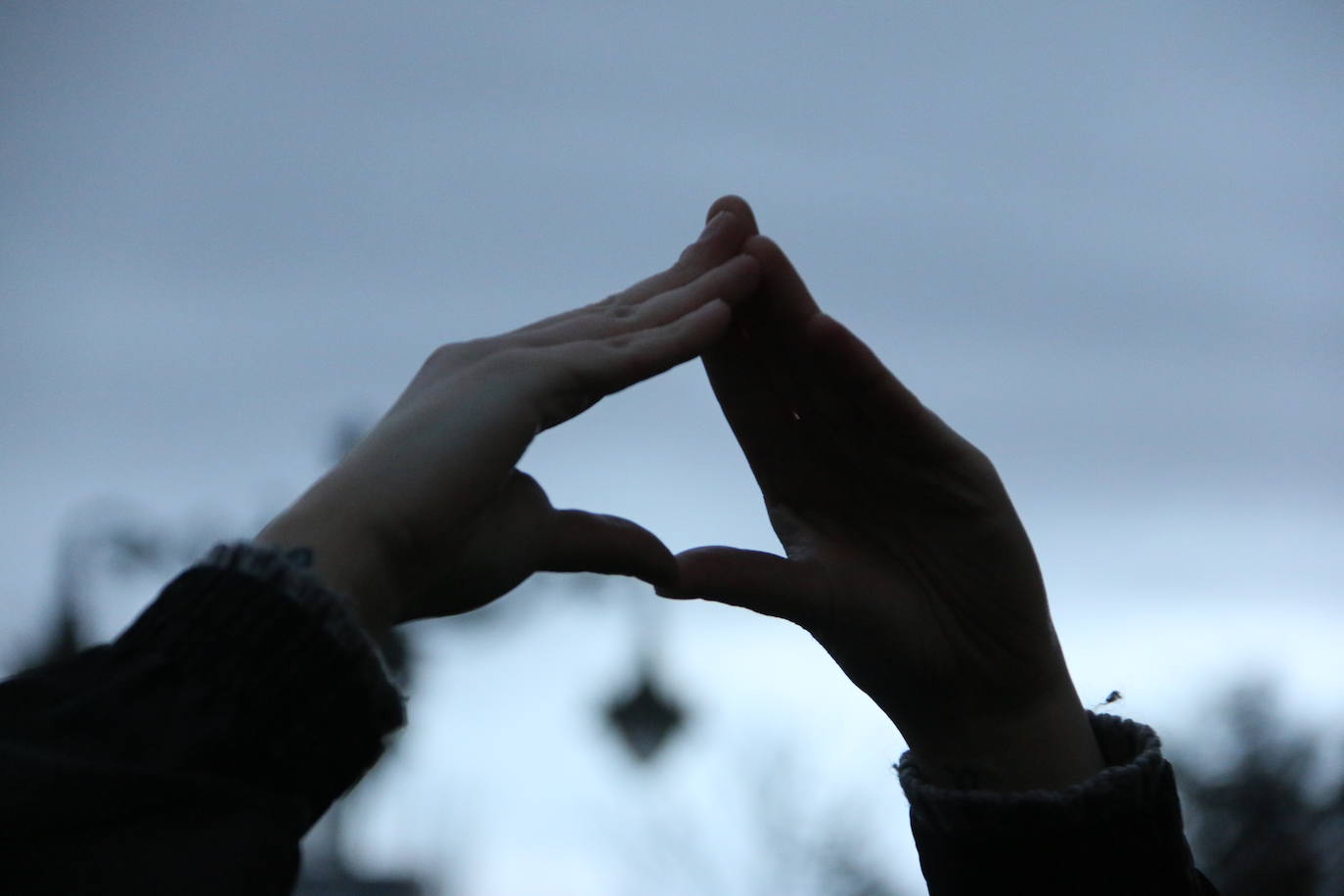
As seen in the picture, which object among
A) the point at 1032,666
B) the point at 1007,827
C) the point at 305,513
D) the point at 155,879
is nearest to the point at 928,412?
the point at 1032,666

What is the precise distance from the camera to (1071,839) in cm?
214

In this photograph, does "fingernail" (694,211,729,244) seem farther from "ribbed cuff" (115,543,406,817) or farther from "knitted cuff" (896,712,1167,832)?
"ribbed cuff" (115,543,406,817)

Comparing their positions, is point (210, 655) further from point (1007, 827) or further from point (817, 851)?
point (817, 851)

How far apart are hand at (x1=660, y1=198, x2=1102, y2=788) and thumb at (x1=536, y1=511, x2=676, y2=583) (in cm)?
15

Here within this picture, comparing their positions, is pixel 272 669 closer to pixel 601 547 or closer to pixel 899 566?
pixel 601 547

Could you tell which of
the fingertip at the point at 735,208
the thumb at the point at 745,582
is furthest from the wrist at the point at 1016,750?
the fingertip at the point at 735,208

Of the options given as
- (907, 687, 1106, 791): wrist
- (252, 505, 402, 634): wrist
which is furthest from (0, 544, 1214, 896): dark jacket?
(907, 687, 1106, 791): wrist

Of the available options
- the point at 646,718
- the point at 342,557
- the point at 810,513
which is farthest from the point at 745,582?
the point at 646,718

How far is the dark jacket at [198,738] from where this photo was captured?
1148mm

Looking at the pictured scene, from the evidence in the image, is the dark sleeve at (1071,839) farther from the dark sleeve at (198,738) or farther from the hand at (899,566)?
the dark sleeve at (198,738)

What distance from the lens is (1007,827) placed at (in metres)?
2.18

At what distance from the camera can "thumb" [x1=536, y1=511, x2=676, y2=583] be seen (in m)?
2.06

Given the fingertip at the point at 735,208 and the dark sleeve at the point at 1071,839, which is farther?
the fingertip at the point at 735,208

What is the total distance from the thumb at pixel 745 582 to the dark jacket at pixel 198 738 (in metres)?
0.94
